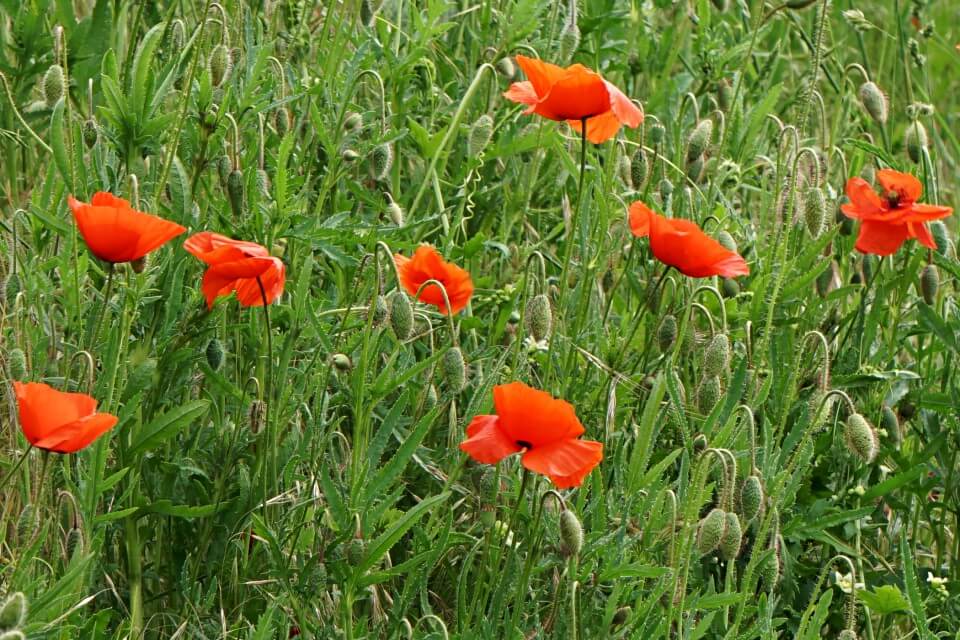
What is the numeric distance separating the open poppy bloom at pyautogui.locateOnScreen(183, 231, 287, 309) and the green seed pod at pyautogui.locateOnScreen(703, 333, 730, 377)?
0.68 metres

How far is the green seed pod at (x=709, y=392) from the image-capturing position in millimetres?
2205

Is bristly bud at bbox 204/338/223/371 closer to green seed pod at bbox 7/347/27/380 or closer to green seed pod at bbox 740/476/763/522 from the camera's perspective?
green seed pod at bbox 7/347/27/380

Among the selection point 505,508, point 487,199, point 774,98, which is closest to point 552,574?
point 505,508

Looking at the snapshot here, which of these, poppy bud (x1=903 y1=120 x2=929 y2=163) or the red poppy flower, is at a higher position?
the red poppy flower

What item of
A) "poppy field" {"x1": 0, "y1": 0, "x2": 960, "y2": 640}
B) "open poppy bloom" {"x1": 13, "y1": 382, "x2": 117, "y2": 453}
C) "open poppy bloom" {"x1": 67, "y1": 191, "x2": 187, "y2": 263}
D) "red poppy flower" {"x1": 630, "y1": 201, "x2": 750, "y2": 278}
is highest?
"open poppy bloom" {"x1": 67, "y1": 191, "x2": 187, "y2": 263}

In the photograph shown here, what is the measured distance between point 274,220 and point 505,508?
555 mm

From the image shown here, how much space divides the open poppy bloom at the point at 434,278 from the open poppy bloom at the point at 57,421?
0.66 meters

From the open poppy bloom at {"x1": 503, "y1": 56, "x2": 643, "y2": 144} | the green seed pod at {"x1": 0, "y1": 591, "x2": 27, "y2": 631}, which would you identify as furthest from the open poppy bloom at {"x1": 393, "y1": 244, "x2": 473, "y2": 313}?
the green seed pod at {"x1": 0, "y1": 591, "x2": 27, "y2": 631}

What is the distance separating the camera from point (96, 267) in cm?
207

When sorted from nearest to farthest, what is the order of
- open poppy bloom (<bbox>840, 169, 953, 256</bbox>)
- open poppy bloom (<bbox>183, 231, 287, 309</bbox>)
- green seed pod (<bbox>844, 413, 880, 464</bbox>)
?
open poppy bloom (<bbox>183, 231, 287, 309</bbox>) < green seed pod (<bbox>844, 413, 880, 464</bbox>) < open poppy bloom (<bbox>840, 169, 953, 256</bbox>)

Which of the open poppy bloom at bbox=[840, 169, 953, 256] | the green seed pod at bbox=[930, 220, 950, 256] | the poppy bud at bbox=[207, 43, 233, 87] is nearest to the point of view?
the open poppy bloom at bbox=[840, 169, 953, 256]

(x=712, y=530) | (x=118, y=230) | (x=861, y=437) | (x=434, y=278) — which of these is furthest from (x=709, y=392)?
(x=118, y=230)

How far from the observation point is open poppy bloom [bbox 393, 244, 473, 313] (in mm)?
2164

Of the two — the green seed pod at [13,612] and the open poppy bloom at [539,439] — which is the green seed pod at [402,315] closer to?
the open poppy bloom at [539,439]
